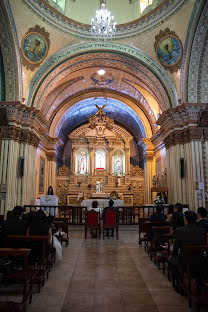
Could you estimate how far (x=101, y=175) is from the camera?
63.6ft

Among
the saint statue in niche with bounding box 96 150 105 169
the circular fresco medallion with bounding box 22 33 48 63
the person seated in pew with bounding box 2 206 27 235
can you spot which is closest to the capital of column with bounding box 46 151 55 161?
the saint statue in niche with bounding box 96 150 105 169

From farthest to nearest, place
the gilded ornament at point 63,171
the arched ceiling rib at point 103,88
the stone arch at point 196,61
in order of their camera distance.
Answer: the gilded ornament at point 63,171 < the arched ceiling rib at point 103,88 < the stone arch at point 196,61

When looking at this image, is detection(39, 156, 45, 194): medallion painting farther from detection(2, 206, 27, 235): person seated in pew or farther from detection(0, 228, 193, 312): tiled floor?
detection(2, 206, 27, 235): person seated in pew

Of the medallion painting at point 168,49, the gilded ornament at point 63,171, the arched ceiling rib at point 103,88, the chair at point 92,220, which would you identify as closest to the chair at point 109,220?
the chair at point 92,220

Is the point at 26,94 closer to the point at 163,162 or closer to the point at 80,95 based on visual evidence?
the point at 80,95

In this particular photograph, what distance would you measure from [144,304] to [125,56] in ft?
40.3

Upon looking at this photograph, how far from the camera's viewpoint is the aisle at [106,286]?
3.13 metres

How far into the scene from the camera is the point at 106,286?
383 cm

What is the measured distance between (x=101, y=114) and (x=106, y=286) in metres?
14.8

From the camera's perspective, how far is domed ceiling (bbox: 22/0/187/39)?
10.8 metres

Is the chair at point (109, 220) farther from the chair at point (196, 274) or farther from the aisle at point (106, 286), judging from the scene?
the chair at point (196, 274)

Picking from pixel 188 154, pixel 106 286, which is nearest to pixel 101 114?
pixel 188 154

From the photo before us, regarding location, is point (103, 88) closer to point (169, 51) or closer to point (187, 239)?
point (169, 51)

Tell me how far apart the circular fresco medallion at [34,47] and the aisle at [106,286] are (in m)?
9.69
